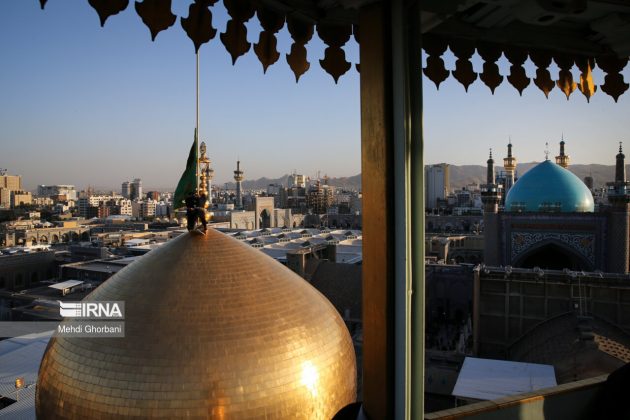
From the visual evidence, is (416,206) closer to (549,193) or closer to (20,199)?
(549,193)

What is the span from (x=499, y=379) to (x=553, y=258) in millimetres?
9318

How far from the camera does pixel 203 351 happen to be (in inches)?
128

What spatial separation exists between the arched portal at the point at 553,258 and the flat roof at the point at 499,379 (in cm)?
754

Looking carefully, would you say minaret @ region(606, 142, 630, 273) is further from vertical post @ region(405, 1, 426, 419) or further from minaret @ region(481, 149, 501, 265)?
vertical post @ region(405, 1, 426, 419)

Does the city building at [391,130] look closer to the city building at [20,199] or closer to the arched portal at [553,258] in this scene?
the arched portal at [553,258]

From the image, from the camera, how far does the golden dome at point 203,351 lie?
3.16 metres

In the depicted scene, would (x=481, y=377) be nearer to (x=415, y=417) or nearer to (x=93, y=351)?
(x=93, y=351)

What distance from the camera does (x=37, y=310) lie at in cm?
1452

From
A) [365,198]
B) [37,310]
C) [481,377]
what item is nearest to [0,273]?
[37,310]

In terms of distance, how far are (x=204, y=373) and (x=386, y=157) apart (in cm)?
238

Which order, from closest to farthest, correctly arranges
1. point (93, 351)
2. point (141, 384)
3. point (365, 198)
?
point (365, 198) → point (141, 384) → point (93, 351)

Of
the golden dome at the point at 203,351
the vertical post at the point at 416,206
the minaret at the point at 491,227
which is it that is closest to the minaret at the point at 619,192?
the minaret at the point at 491,227

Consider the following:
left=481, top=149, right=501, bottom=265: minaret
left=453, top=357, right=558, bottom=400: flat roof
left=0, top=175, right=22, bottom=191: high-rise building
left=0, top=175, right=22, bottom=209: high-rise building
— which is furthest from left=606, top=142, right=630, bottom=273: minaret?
left=0, top=175, right=22, bottom=191: high-rise building

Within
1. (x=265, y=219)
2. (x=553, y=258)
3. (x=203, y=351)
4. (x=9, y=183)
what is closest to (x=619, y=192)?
(x=553, y=258)
